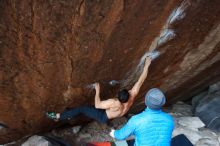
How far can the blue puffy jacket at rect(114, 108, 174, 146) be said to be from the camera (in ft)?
14.4

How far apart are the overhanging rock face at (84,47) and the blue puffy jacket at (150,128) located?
972 millimetres

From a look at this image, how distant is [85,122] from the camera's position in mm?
6867

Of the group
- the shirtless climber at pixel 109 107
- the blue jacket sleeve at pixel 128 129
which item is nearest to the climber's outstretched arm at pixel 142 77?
the shirtless climber at pixel 109 107

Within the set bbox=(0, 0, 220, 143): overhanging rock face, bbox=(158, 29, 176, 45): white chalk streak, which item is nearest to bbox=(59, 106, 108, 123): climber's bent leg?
bbox=(0, 0, 220, 143): overhanging rock face

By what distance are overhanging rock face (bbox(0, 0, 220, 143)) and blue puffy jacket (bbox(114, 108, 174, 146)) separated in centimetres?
97

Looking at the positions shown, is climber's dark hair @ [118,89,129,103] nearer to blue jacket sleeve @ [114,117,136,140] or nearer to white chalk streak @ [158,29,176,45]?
white chalk streak @ [158,29,176,45]

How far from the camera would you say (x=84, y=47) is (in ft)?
15.4

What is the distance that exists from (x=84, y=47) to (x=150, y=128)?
118 centimetres

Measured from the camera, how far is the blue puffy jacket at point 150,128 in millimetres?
4402

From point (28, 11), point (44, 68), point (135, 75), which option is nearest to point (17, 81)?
point (44, 68)

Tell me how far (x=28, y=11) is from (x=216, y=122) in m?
4.35

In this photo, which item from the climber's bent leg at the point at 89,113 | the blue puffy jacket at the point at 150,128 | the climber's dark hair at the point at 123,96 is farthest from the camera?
the climber's bent leg at the point at 89,113

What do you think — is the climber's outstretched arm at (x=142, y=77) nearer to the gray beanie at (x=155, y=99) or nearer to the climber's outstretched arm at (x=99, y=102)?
the climber's outstretched arm at (x=99, y=102)

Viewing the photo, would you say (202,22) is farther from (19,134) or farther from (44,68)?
(19,134)
